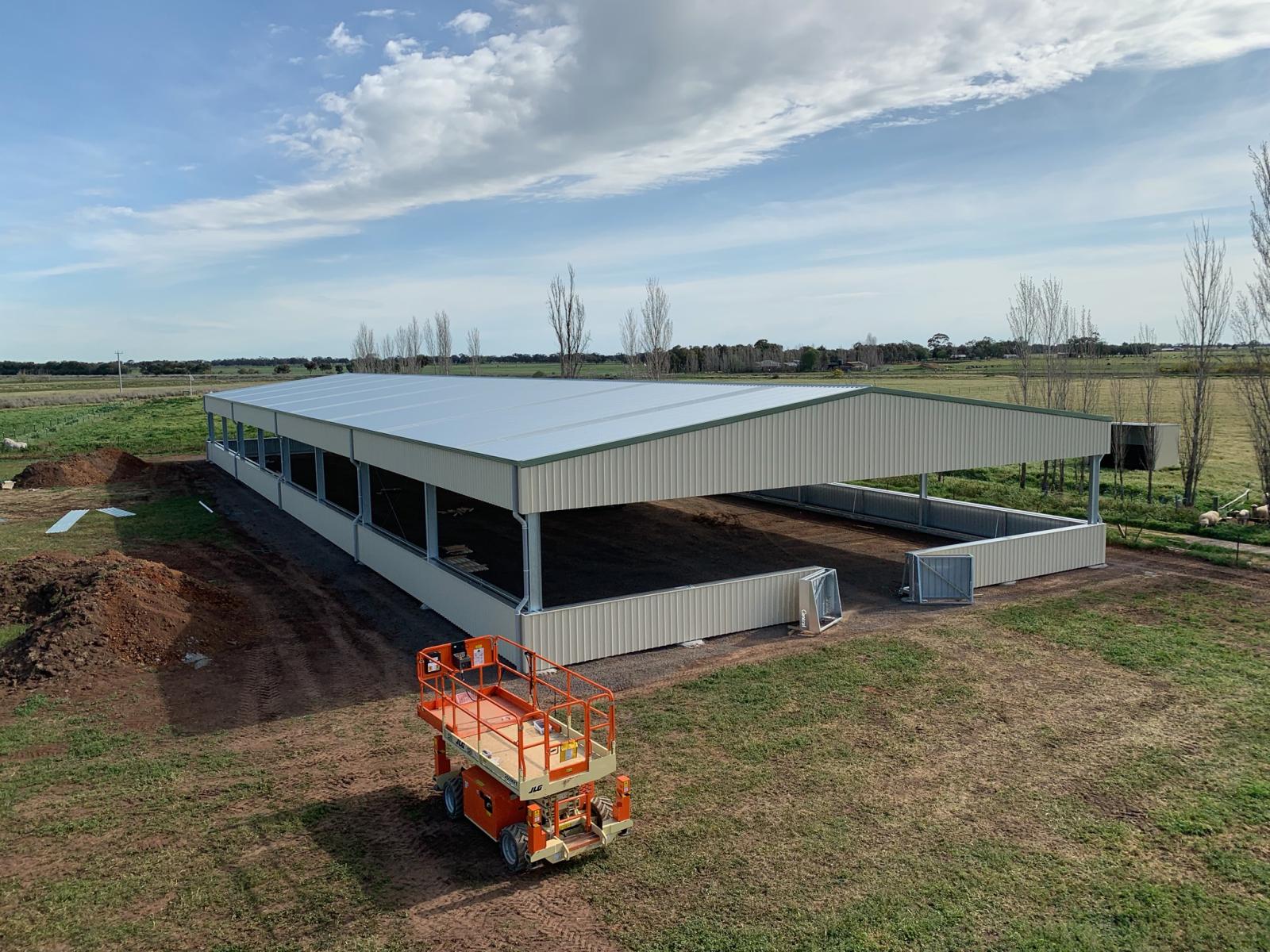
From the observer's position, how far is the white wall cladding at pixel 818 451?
48.0ft

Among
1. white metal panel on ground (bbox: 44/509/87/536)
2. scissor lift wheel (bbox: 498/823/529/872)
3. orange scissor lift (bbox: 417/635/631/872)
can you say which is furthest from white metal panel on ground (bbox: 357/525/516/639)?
white metal panel on ground (bbox: 44/509/87/536)

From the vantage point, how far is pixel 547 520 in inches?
1112

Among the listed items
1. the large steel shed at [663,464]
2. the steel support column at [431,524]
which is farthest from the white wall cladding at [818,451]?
the steel support column at [431,524]

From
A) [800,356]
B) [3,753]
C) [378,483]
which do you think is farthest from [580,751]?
[800,356]

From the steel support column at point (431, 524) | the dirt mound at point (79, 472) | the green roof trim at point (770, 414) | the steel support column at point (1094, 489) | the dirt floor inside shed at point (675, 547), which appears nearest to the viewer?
the green roof trim at point (770, 414)

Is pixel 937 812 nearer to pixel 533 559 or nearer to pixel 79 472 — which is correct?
pixel 533 559

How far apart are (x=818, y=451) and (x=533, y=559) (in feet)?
21.0

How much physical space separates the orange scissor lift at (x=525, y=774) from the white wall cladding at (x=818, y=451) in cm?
455

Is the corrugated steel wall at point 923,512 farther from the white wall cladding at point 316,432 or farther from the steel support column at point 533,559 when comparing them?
the white wall cladding at point 316,432

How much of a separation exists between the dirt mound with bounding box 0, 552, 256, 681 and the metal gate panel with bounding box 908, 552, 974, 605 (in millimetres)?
13628

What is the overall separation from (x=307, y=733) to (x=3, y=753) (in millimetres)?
3968

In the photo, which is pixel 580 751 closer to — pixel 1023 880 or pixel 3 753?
pixel 1023 880

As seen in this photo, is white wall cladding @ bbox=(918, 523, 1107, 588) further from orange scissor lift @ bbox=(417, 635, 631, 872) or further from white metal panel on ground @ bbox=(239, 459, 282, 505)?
white metal panel on ground @ bbox=(239, 459, 282, 505)

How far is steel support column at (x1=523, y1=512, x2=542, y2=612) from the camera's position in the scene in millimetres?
14352
